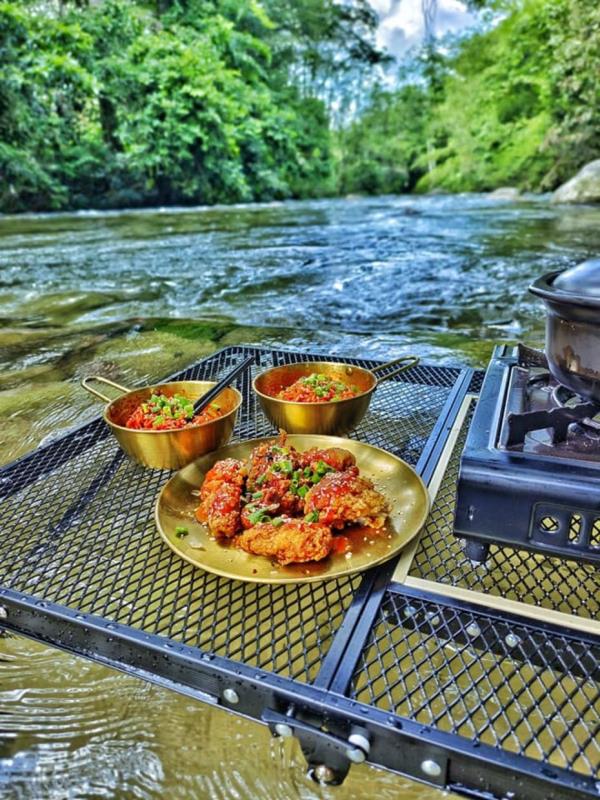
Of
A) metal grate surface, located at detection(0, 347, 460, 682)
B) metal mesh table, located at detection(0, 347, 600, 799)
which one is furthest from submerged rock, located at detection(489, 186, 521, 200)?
metal mesh table, located at detection(0, 347, 600, 799)

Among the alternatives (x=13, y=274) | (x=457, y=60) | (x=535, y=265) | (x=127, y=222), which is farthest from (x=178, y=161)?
(x=457, y=60)

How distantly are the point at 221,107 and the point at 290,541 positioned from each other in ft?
53.0

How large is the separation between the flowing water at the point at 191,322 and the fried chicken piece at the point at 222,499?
1.49 ft

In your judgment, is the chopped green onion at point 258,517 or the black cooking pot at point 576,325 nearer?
the black cooking pot at point 576,325

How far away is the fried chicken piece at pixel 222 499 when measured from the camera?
1005 mm

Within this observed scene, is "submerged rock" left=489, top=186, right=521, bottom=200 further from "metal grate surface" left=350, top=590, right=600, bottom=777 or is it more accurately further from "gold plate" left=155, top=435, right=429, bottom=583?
"metal grate surface" left=350, top=590, right=600, bottom=777

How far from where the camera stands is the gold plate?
2.95 feet

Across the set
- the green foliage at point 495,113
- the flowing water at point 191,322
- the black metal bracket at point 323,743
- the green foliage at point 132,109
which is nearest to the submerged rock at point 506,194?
the green foliage at point 495,113

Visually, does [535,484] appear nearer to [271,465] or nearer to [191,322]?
[271,465]

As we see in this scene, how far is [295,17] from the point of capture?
974 inches

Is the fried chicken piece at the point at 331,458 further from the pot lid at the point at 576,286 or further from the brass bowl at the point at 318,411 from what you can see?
the pot lid at the point at 576,286

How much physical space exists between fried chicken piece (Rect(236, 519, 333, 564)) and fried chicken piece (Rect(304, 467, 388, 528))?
42 mm

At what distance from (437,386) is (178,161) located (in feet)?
48.0

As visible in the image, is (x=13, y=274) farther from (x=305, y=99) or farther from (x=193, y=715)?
(x=305, y=99)
